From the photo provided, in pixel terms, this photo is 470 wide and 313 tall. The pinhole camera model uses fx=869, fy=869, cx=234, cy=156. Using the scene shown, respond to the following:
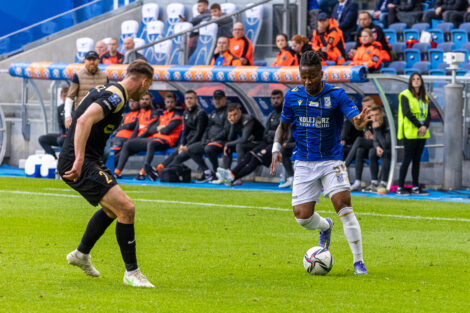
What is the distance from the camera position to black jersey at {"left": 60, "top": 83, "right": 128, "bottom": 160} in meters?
6.71

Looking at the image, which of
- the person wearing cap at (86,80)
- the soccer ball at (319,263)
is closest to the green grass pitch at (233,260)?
the soccer ball at (319,263)

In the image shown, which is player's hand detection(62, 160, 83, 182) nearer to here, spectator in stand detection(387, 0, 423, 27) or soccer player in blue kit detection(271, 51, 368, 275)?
soccer player in blue kit detection(271, 51, 368, 275)

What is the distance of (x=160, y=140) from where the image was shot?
61.1 feet

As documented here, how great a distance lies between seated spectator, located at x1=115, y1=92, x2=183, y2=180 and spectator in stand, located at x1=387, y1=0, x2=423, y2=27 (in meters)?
6.39

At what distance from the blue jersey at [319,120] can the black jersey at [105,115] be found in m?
1.82

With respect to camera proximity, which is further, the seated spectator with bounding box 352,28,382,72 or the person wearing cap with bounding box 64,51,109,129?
the seated spectator with bounding box 352,28,382,72

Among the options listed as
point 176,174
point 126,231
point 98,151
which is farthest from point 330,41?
point 126,231

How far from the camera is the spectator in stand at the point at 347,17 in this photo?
19.9 metres

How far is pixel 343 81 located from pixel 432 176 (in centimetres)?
278

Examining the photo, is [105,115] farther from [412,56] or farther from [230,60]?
[412,56]

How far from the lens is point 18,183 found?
16859 millimetres

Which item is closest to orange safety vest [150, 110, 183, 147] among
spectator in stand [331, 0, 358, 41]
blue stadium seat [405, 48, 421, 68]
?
spectator in stand [331, 0, 358, 41]

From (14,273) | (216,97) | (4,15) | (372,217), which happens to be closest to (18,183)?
(216,97)

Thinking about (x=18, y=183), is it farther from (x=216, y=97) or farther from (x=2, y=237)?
(x=2, y=237)
